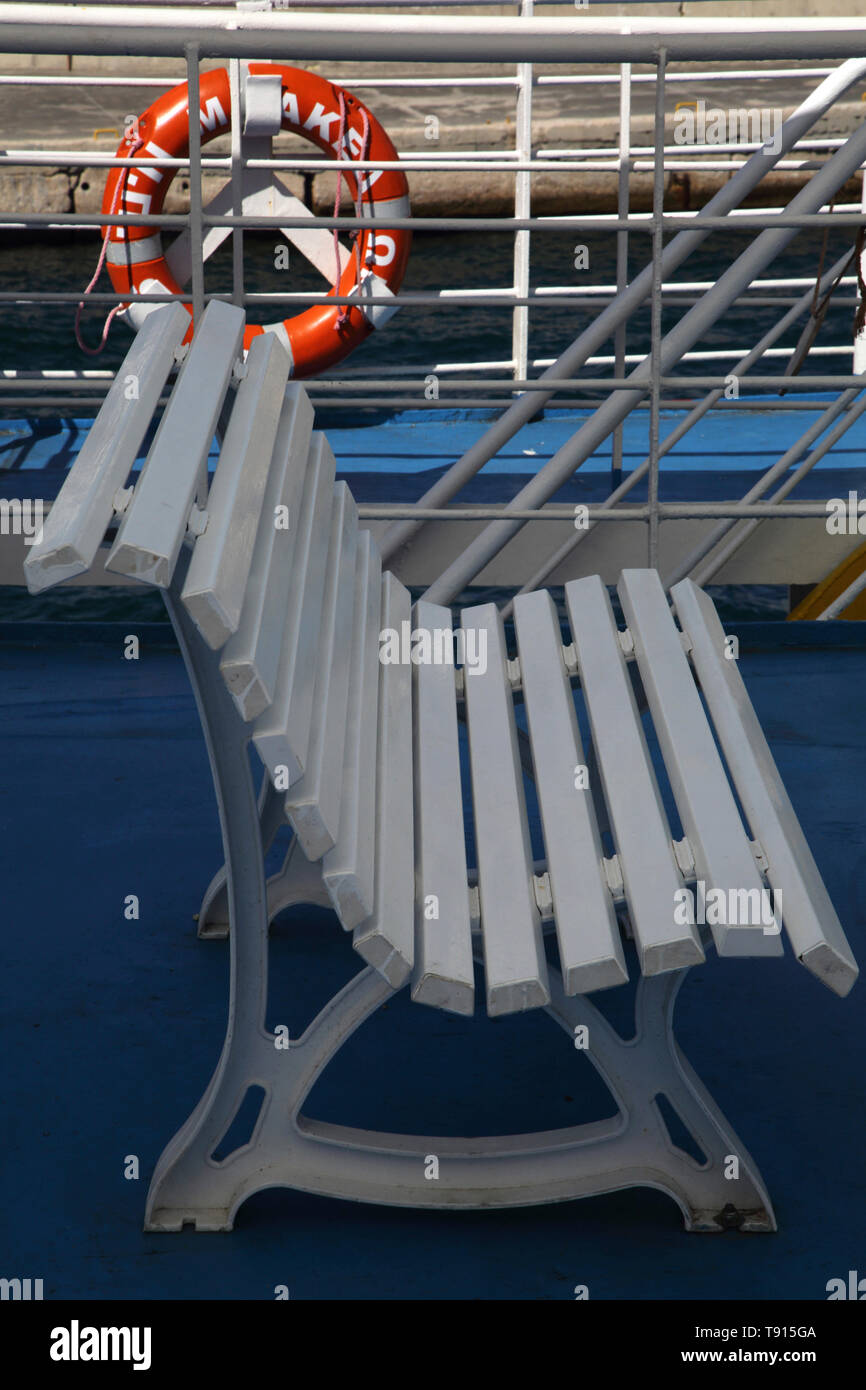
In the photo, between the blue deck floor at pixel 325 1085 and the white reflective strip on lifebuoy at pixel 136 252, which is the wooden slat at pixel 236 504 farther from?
the white reflective strip on lifebuoy at pixel 136 252

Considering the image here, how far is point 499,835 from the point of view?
1.40 metres

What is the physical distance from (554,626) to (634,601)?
0.11 meters

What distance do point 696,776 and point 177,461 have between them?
600mm

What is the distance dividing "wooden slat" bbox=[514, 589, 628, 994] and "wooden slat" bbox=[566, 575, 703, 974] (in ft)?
0.08

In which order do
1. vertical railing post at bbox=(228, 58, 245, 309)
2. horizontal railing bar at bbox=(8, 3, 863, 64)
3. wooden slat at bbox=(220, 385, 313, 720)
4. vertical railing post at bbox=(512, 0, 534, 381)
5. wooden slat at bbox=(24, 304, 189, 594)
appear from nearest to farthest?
wooden slat at bbox=(24, 304, 189, 594)
wooden slat at bbox=(220, 385, 313, 720)
horizontal railing bar at bbox=(8, 3, 863, 64)
vertical railing post at bbox=(228, 58, 245, 309)
vertical railing post at bbox=(512, 0, 534, 381)

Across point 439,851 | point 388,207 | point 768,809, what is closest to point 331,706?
point 439,851

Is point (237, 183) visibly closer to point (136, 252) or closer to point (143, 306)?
point (143, 306)

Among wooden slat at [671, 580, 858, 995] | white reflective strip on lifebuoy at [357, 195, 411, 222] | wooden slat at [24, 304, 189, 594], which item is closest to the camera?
wooden slat at [24, 304, 189, 594]

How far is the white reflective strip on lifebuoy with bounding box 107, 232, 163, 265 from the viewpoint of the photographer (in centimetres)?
440

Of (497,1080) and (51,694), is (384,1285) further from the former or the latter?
(51,694)

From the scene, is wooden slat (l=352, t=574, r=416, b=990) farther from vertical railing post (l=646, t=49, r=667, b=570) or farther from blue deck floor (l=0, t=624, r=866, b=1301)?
vertical railing post (l=646, t=49, r=667, b=570)

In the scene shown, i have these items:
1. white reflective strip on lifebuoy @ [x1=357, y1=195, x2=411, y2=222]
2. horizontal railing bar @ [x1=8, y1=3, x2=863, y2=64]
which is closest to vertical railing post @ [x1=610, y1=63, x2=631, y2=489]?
horizontal railing bar @ [x1=8, y1=3, x2=863, y2=64]

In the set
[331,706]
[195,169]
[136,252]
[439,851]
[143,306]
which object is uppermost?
[136,252]
